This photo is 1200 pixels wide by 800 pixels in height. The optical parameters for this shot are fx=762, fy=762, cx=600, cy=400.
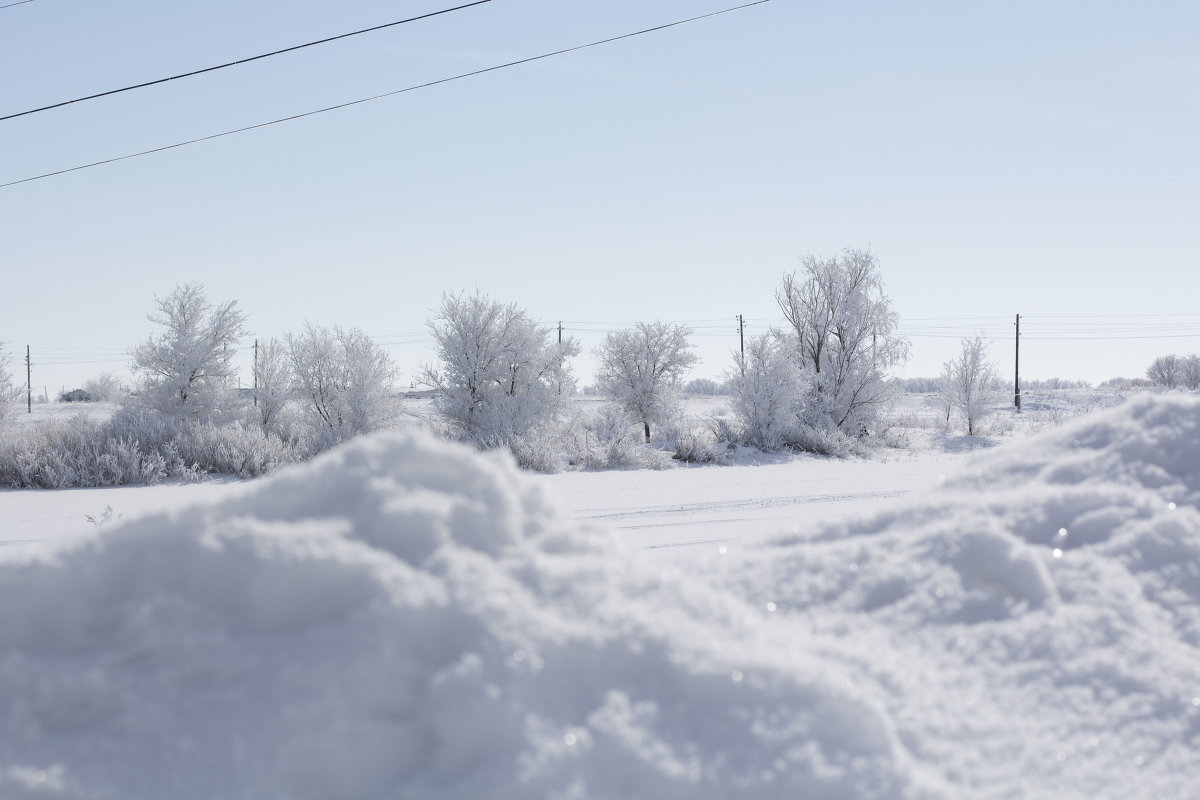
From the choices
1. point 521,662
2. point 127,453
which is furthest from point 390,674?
point 127,453

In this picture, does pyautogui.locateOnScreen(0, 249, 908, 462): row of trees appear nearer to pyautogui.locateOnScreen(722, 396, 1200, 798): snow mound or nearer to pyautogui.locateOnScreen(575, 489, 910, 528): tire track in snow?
pyautogui.locateOnScreen(575, 489, 910, 528): tire track in snow

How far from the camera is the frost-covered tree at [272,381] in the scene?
21.6 meters

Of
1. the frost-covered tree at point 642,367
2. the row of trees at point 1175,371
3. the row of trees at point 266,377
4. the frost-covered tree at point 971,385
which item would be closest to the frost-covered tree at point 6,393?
the row of trees at point 266,377

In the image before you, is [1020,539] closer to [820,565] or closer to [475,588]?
[820,565]

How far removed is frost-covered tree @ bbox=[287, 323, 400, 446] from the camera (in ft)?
65.9

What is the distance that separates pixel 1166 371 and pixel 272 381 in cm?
5196

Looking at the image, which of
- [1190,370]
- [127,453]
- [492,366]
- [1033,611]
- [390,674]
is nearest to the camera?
[390,674]

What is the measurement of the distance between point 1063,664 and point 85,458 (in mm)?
14461

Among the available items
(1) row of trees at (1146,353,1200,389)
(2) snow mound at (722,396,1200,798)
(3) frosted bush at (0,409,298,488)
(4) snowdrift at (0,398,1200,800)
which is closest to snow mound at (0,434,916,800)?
(4) snowdrift at (0,398,1200,800)

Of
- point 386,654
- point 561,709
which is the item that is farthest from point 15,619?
point 561,709

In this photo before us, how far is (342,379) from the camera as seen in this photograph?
2091 cm

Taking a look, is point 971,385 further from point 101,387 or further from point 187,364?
point 101,387

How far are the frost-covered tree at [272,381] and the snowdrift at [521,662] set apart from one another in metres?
21.7

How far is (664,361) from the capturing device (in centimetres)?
2644
